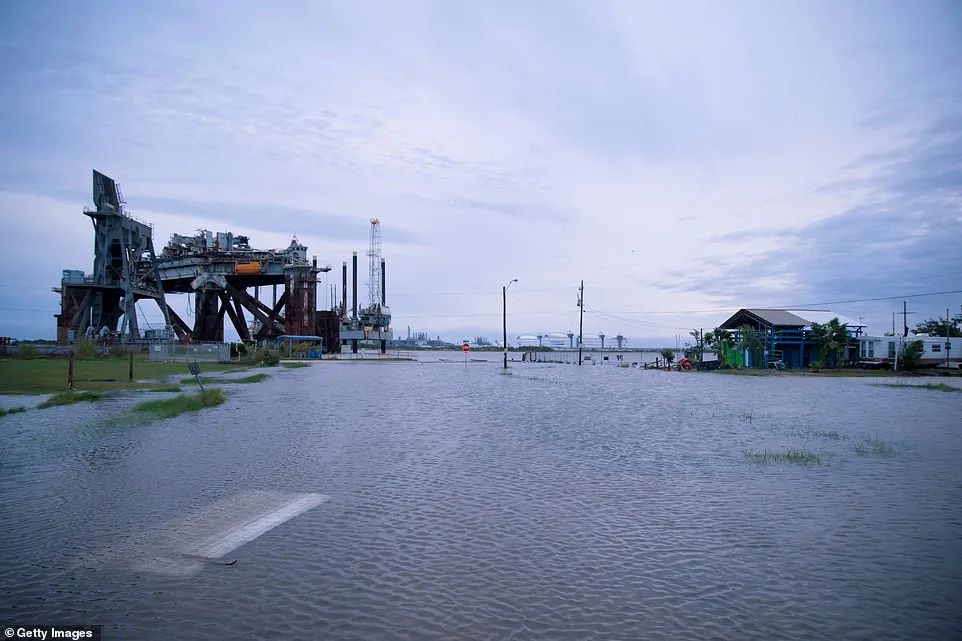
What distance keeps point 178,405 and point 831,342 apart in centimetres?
5547

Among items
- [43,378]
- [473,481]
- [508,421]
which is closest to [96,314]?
[43,378]

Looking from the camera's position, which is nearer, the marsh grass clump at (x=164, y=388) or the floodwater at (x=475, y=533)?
the floodwater at (x=475, y=533)

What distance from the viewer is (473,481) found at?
12789 millimetres

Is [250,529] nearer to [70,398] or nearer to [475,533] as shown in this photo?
[475,533]

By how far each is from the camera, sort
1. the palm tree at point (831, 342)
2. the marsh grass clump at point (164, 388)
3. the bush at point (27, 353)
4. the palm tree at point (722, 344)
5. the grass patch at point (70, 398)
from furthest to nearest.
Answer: the palm tree at point (722, 344)
the palm tree at point (831, 342)
the bush at point (27, 353)
the marsh grass clump at point (164, 388)
the grass patch at point (70, 398)

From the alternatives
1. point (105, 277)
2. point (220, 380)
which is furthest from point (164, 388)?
point (105, 277)

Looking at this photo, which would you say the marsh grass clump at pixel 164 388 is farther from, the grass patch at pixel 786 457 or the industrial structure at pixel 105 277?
the industrial structure at pixel 105 277

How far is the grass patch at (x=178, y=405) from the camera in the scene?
881 inches

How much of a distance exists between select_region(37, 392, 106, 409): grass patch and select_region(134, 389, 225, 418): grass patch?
290 centimetres

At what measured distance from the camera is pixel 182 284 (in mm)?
96188

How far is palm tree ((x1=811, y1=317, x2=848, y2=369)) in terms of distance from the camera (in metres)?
59.4

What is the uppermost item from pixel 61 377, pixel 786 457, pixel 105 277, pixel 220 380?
pixel 105 277

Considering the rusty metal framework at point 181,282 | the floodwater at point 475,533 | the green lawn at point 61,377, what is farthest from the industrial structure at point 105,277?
the floodwater at point 475,533

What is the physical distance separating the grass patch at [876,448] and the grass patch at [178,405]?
816 inches
